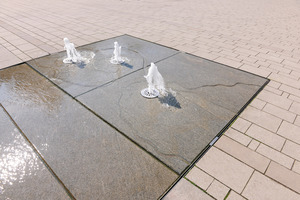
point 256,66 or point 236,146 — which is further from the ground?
point 256,66

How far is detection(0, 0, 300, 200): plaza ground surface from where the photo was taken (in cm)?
202

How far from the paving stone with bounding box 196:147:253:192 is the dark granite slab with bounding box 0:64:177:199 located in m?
0.43

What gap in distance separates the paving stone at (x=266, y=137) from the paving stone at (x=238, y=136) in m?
0.10

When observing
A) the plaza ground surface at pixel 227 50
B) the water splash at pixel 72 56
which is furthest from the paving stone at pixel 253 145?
the water splash at pixel 72 56

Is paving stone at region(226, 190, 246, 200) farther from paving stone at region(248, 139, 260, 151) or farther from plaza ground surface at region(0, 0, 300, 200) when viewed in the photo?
paving stone at region(248, 139, 260, 151)

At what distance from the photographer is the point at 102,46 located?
16.7 ft

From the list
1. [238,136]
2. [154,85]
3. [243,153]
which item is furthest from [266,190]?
[154,85]

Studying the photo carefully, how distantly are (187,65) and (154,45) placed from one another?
146 cm

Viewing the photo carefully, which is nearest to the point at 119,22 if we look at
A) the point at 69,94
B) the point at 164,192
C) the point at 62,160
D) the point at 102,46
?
the point at 102,46

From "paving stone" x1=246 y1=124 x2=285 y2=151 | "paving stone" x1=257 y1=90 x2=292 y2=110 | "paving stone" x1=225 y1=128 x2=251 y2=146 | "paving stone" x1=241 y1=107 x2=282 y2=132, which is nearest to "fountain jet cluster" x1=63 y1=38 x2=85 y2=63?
"paving stone" x1=225 y1=128 x2=251 y2=146

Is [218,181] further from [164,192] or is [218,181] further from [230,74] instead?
[230,74]

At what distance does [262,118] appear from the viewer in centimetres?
285

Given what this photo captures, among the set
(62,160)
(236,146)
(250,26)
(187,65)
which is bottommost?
Answer: (62,160)

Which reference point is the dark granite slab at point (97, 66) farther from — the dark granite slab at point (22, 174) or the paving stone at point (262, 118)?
the paving stone at point (262, 118)
